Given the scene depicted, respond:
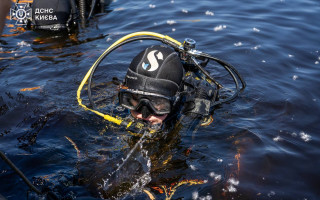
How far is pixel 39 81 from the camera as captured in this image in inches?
230

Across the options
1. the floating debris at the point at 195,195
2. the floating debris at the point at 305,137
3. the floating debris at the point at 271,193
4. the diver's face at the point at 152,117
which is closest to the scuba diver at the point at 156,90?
the diver's face at the point at 152,117

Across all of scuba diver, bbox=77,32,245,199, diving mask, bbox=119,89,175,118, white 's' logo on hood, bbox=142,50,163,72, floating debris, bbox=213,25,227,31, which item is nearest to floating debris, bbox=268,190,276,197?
scuba diver, bbox=77,32,245,199

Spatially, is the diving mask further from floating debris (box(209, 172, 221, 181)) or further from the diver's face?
floating debris (box(209, 172, 221, 181))

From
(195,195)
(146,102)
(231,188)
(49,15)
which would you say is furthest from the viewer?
(49,15)

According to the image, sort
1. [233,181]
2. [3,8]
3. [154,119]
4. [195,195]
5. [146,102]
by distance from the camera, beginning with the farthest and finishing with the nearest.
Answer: [154,119]
[146,102]
[233,181]
[195,195]
[3,8]

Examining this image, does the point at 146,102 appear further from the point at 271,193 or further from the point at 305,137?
the point at 305,137

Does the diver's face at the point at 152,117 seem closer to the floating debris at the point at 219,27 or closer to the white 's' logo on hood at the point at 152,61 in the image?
the white 's' logo on hood at the point at 152,61

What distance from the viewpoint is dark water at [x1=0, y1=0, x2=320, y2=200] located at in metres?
3.44

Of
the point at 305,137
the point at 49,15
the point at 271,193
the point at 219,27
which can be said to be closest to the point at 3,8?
the point at 271,193

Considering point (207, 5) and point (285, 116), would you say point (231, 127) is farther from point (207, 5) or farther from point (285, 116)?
point (207, 5)

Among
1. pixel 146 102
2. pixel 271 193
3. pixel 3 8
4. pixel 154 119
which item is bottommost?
pixel 271 193

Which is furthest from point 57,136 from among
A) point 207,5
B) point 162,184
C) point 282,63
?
point 207,5

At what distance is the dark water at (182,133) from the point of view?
3441mm

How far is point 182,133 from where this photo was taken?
14.0 ft
